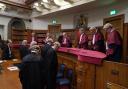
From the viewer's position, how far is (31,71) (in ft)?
11.3

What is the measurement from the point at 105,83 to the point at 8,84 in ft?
7.80

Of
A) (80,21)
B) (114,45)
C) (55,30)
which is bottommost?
(114,45)

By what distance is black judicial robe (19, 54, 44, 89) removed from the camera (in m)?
3.39

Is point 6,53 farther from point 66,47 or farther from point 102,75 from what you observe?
point 102,75

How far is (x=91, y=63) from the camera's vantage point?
349cm

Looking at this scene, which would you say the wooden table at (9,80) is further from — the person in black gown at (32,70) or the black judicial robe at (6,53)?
the black judicial robe at (6,53)

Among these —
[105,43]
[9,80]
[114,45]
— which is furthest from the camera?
[105,43]

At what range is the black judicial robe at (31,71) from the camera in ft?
11.1

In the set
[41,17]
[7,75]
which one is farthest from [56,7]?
[7,75]

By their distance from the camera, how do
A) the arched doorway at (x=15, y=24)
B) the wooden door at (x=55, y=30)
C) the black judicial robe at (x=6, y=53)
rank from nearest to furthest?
the black judicial robe at (x=6, y=53) → the wooden door at (x=55, y=30) → the arched doorway at (x=15, y=24)

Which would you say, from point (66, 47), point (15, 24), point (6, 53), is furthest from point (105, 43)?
point (15, 24)

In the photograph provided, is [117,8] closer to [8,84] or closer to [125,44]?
[125,44]

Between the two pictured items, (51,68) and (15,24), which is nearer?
(51,68)

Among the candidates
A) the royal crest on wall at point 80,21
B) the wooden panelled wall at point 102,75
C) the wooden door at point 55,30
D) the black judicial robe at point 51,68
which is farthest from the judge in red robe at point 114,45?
the wooden door at point 55,30
